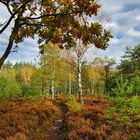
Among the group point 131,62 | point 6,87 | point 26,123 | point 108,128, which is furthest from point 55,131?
point 131,62

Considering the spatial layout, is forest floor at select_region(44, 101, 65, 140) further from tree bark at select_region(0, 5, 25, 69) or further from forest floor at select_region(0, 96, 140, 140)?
tree bark at select_region(0, 5, 25, 69)

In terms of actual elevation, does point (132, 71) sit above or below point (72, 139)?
above

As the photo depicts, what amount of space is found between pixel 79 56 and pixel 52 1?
2149cm

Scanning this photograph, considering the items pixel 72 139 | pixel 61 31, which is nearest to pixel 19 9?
pixel 61 31

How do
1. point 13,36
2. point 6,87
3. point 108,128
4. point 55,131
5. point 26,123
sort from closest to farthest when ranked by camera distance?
point 13,36
point 108,128
point 55,131
point 26,123
point 6,87

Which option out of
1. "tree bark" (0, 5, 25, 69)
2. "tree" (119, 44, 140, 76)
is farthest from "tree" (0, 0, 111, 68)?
"tree" (119, 44, 140, 76)

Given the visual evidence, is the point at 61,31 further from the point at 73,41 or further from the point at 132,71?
the point at 132,71

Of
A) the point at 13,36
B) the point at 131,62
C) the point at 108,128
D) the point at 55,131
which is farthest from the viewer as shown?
the point at 131,62

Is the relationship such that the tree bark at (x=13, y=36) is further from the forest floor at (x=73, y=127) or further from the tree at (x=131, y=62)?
the tree at (x=131, y=62)

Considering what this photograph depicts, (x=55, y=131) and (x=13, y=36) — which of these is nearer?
(x=13, y=36)

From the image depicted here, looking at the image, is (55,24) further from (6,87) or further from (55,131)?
(6,87)

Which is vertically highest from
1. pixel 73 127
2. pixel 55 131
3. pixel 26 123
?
pixel 26 123

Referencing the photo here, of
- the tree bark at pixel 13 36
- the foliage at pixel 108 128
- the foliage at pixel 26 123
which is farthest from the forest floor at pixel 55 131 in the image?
the tree bark at pixel 13 36

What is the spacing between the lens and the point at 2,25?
43.5 ft
